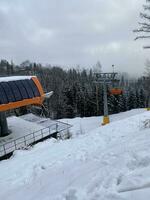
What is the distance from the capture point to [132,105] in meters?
71.8

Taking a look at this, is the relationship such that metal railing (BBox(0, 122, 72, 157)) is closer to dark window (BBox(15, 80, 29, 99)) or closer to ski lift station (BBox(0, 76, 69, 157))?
ski lift station (BBox(0, 76, 69, 157))

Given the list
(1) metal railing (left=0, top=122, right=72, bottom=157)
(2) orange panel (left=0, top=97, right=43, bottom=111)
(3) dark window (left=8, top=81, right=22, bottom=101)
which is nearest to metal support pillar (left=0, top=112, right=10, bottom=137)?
(1) metal railing (left=0, top=122, right=72, bottom=157)

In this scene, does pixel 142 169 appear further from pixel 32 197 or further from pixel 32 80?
pixel 32 80

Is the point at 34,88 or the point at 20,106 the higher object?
the point at 34,88

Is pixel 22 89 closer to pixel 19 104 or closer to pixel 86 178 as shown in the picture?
pixel 19 104

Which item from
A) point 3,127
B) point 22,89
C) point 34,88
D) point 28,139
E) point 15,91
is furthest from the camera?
point 3,127

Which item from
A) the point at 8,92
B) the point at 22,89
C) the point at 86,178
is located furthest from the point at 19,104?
the point at 86,178

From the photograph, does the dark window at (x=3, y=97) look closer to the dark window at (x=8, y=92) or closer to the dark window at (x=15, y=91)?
the dark window at (x=8, y=92)

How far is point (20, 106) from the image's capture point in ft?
84.9

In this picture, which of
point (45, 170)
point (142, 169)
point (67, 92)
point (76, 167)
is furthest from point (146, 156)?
point (67, 92)

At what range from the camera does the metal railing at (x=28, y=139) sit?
2362cm

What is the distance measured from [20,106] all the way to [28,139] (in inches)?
125

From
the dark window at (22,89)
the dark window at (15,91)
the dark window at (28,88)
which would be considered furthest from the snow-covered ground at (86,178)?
the dark window at (28,88)

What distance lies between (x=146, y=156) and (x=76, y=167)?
8.87 feet
